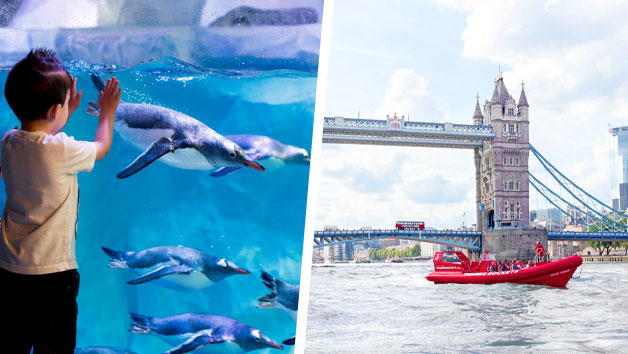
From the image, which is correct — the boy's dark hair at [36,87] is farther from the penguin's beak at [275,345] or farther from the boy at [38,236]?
the penguin's beak at [275,345]

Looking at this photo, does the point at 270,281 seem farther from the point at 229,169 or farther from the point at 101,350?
the point at 101,350

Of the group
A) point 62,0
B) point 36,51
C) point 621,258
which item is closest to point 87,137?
point 36,51

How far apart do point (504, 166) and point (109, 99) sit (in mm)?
24830

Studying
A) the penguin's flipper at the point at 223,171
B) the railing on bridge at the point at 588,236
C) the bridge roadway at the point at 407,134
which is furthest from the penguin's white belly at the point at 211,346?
the bridge roadway at the point at 407,134

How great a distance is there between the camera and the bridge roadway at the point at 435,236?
1902 cm

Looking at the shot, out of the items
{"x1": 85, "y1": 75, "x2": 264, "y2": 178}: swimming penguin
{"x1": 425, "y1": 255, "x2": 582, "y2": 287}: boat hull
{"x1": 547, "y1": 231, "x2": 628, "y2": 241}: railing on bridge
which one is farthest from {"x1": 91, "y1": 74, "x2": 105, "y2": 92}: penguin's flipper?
{"x1": 547, "y1": 231, "x2": 628, "y2": 241}: railing on bridge

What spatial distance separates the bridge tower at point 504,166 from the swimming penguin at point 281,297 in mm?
23089

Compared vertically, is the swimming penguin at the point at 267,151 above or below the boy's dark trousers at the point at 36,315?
above

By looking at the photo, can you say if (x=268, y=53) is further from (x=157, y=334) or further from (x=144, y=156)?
(x=157, y=334)

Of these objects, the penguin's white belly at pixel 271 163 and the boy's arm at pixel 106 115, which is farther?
the penguin's white belly at pixel 271 163

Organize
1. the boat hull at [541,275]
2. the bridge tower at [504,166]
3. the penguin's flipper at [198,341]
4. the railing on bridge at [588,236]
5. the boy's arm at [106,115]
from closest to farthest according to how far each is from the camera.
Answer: the boy's arm at [106,115] → the penguin's flipper at [198,341] → the boat hull at [541,275] → the railing on bridge at [588,236] → the bridge tower at [504,166]

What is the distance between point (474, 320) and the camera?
25.2 ft

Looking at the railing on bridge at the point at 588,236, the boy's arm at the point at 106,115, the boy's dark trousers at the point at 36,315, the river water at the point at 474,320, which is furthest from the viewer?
the railing on bridge at the point at 588,236

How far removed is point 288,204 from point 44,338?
0.79 meters
